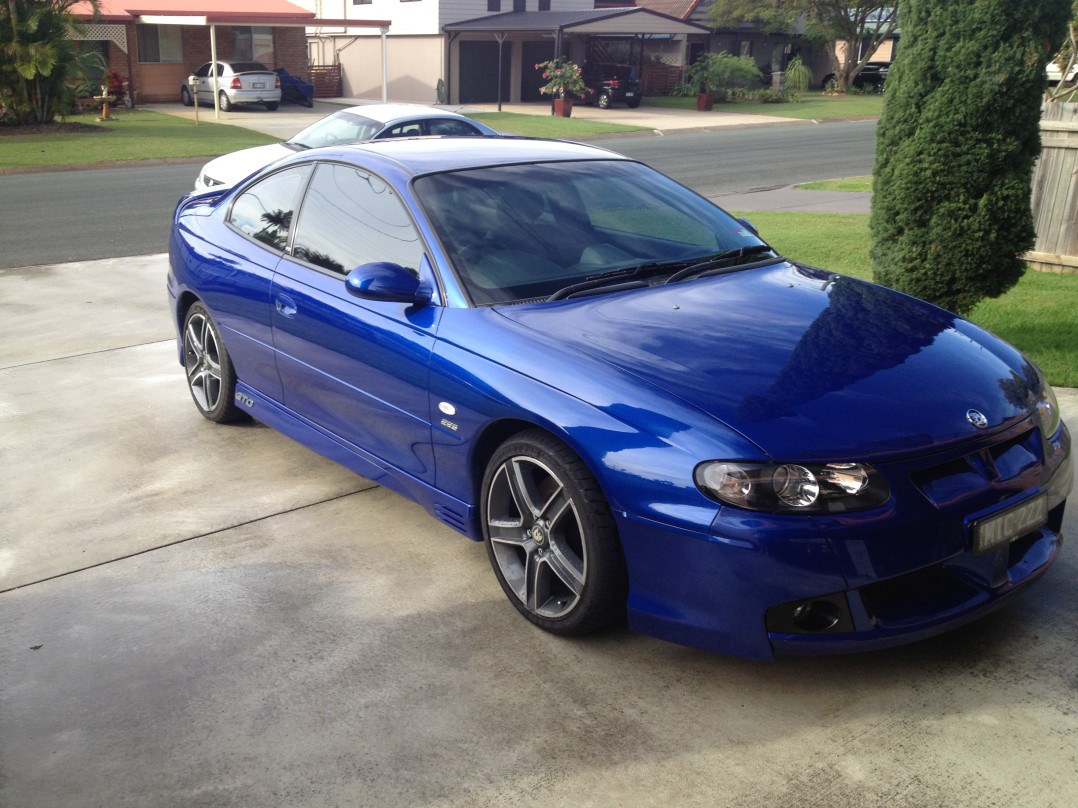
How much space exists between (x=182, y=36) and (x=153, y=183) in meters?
24.6

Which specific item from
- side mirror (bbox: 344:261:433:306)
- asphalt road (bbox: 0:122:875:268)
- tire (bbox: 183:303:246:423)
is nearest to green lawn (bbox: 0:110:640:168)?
asphalt road (bbox: 0:122:875:268)

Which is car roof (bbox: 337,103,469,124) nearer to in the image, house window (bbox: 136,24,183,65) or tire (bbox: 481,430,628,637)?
tire (bbox: 481,430,628,637)

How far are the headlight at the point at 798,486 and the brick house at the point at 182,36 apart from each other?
3494 centimetres

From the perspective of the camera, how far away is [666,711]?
3.46 meters

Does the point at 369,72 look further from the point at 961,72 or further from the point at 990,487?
the point at 990,487

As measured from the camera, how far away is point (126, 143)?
973 inches

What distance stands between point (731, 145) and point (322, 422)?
75.4 ft

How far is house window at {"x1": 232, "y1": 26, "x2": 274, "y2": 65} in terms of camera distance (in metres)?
41.3

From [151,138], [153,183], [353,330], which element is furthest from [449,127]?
[151,138]

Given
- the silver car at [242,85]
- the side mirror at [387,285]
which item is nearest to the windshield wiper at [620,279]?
the side mirror at [387,285]

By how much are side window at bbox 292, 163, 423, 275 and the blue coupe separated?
0.01 m

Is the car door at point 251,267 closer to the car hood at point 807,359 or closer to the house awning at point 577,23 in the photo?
the car hood at point 807,359

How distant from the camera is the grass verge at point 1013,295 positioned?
7.01 m

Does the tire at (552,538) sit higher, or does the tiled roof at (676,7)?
the tiled roof at (676,7)
